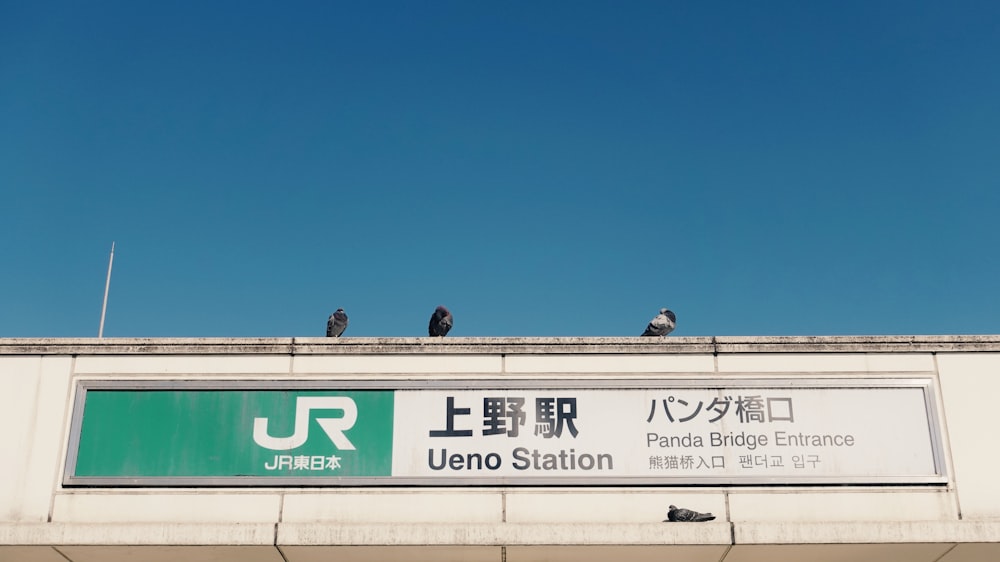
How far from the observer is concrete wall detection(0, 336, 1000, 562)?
10.3 meters

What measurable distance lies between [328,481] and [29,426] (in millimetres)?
3167

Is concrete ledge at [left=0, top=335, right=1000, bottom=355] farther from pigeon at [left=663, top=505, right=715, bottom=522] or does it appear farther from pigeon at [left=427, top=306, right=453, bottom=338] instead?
pigeon at [left=663, top=505, right=715, bottom=522]

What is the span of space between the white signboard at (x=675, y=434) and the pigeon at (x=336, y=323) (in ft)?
4.98

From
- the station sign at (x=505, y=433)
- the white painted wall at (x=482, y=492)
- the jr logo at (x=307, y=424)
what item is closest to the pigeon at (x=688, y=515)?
the white painted wall at (x=482, y=492)

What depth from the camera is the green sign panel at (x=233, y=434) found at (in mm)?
10781

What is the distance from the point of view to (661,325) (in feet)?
40.3

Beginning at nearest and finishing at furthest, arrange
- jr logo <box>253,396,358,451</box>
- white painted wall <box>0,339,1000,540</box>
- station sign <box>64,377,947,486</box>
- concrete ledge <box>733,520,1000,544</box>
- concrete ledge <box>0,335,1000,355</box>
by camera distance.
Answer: concrete ledge <box>733,520,1000,544</box> < white painted wall <box>0,339,1000,540</box> < station sign <box>64,377,947,486</box> < jr logo <box>253,396,358,451</box> < concrete ledge <box>0,335,1000,355</box>

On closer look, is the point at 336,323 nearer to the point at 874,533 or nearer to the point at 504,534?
the point at 504,534

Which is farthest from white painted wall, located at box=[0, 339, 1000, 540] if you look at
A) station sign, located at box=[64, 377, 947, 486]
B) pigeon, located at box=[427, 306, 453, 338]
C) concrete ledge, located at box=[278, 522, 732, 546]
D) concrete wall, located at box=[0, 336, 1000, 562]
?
pigeon, located at box=[427, 306, 453, 338]

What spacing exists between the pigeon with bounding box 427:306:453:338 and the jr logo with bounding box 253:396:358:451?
157cm

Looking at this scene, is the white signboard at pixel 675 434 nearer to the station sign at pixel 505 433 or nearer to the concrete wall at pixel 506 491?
the station sign at pixel 505 433

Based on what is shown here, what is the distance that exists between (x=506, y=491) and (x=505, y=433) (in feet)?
2.00

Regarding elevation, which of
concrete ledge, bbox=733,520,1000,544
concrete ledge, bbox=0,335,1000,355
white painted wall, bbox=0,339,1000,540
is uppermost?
concrete ledge, bbox=0,335,1000,355

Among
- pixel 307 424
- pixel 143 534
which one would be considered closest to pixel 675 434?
pixel 307 424
